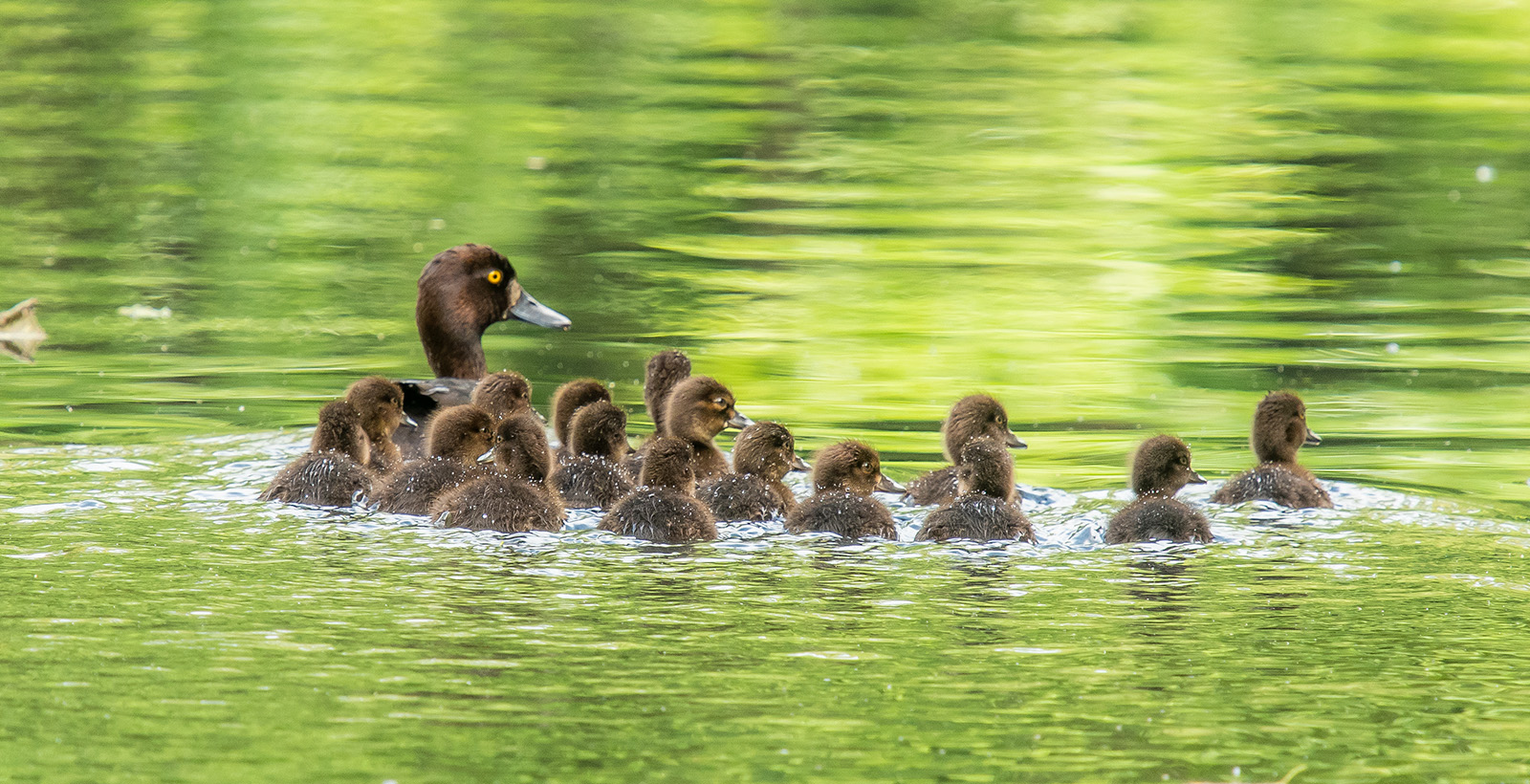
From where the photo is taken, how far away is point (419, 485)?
8.32 metres

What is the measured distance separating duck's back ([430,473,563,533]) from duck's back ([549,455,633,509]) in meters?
0.55

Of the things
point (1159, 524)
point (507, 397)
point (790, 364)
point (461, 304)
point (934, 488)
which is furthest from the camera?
point (790, 364)

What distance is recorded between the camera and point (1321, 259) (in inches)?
587

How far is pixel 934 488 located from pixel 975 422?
0.41m

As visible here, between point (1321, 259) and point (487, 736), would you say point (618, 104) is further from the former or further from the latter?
point (487, 736)

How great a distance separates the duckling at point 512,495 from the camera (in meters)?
7.84

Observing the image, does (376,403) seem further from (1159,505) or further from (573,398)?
(1159,505)

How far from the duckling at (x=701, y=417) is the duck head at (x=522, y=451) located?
32.9 inches

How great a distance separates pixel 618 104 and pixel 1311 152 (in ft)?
22.0

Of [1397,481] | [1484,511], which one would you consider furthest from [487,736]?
[1397,481]

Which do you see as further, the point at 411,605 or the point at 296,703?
the point at 411,605

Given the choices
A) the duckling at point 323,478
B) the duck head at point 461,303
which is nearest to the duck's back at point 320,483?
the duckling at point 323,478

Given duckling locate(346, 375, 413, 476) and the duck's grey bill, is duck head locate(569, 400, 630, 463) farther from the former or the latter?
the duck's grey bill

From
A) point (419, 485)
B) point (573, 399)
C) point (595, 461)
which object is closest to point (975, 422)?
point (595, 461)
